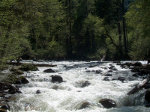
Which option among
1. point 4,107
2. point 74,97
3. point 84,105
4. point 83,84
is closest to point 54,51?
point 83,84

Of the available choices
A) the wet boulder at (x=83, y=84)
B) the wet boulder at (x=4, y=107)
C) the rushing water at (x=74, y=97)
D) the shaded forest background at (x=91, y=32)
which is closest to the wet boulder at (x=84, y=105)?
the rushing water at (x=74, y=97)

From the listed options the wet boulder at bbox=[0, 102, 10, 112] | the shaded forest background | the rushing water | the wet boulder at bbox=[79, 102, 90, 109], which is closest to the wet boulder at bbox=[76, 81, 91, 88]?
the rushing water

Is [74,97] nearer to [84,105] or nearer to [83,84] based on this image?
[84,105]

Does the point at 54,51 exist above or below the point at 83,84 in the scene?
below

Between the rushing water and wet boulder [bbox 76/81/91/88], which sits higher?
the rushing water

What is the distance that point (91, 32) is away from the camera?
43656 mm

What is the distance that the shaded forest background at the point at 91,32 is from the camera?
2263 centimetres

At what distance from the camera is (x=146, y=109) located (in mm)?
9664

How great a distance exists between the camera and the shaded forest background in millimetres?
22634

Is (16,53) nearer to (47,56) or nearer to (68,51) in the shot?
(47,56)

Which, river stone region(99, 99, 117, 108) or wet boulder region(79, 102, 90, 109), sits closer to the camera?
wet boulder region(79, 102, 90, 109)

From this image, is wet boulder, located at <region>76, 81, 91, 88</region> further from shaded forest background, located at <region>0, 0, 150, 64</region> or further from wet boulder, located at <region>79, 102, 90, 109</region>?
shaded forest background, located at <region>0, 0, 150, 64</region>

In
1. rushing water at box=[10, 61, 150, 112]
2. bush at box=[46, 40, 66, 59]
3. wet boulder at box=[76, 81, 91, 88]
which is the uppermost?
rushing water at box=[10, 61, 150, 112]

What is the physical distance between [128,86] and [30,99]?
5.49 m
